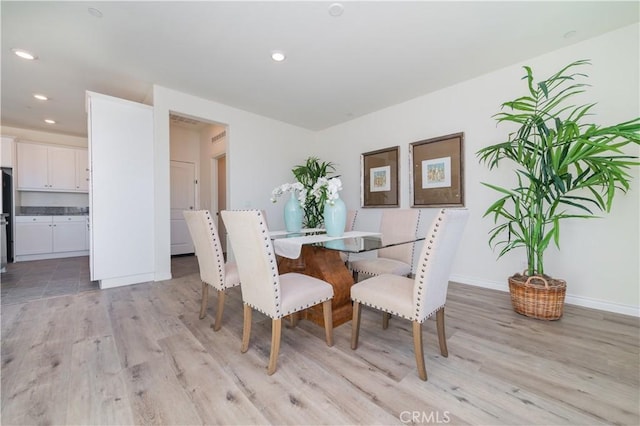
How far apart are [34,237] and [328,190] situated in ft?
20.5

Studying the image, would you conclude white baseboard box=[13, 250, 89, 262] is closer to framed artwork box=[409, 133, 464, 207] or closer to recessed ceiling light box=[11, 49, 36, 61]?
recessed ceiling light box=[11, 49, 36, 61]

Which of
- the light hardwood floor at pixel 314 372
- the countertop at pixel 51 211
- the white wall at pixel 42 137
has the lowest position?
the light hardwood floor at pixel 314 372

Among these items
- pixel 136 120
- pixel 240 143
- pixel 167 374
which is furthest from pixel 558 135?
pixel 136 120

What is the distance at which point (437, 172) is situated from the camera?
3523 millimetres

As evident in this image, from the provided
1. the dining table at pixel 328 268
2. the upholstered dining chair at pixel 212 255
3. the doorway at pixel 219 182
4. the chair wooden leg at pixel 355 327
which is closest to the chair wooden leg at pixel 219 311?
the upholstered dining chair at pixel 212 255

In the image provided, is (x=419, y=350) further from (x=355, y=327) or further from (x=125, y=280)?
(x=125, y=280)

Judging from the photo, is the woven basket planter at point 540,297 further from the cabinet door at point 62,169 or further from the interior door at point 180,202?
the cabinet door at point 62,169

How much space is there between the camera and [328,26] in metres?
2.29

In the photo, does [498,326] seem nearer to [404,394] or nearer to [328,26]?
[404,394]

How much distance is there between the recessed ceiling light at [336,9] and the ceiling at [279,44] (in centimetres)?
1

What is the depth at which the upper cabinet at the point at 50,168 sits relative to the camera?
16.4ft

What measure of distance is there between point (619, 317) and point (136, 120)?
5620 mm

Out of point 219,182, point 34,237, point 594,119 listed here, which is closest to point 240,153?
point 219,182

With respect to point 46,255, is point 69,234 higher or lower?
higher
